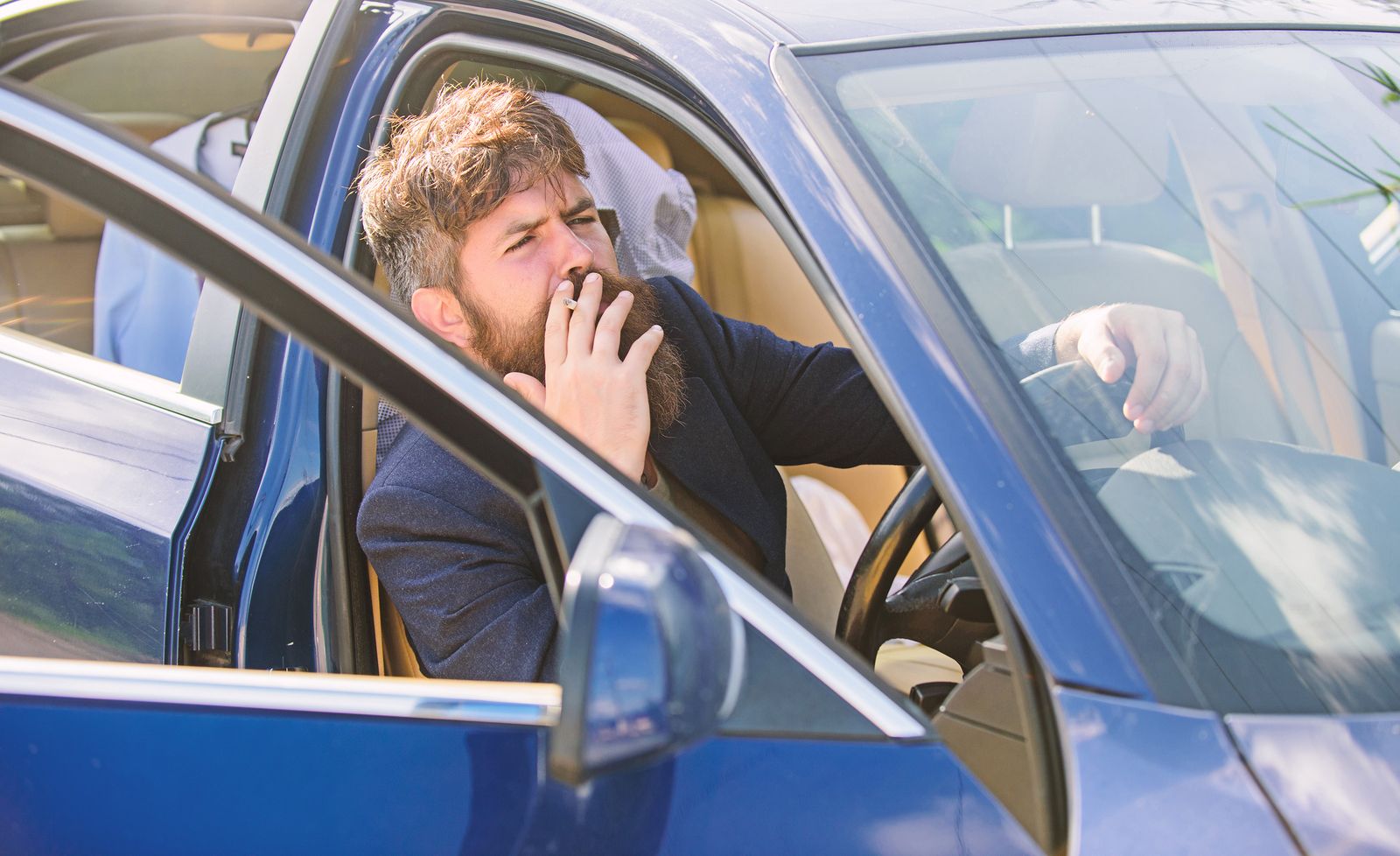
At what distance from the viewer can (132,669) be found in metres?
1.10

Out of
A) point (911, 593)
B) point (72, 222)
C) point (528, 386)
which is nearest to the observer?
point (911, 593)

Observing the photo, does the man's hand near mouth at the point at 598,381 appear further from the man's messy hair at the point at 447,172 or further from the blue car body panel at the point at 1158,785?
the blue car body panel at the point at 1158,785

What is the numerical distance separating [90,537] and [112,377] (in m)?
Answer: 0.27

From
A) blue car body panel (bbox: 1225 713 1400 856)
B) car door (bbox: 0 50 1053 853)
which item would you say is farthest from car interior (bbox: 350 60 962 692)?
blue car body panel (bbox: 1225 713 1400 856)

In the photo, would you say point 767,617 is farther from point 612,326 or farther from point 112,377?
point 112,377

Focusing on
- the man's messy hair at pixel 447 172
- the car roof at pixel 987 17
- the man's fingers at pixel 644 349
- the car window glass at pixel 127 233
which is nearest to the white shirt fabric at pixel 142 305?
the car window glass at pixel 127 233

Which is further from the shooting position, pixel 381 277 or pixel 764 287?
pixel 764 287

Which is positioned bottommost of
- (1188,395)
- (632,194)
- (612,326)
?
(1188,395)

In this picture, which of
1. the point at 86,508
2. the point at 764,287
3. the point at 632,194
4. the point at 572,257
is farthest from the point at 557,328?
the point at 764,287

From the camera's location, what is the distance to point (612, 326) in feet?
5.38

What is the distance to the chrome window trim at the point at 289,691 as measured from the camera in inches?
39.5

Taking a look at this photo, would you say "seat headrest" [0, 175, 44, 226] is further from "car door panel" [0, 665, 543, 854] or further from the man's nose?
"car door panel" [0, 665, 543, 854]

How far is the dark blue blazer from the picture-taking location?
4.74 ft

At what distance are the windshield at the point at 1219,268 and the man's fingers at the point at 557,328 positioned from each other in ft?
1.89
